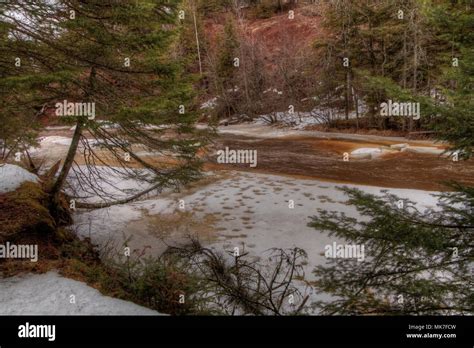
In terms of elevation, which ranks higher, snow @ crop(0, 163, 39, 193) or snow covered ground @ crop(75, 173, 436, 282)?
snow @ crop(0, 163, 39, 193)

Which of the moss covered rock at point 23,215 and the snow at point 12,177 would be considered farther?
the snow at point 12,177

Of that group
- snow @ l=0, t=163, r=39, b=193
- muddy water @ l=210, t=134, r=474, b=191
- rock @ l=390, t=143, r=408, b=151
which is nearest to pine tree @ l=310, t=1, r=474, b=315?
muddy water @ l=210, t=134, r=474, b=191

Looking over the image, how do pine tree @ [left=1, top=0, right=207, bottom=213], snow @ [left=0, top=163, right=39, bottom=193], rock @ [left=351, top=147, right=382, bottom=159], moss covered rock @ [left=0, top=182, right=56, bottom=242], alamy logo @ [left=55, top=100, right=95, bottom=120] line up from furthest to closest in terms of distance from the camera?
rock @ [left=351, top=147, right=382, bottom=159], snow @ [left=0, top=163, right=39, bottom=193], alamy logo @ [left=55, top=100, right=95, bottom=120], moss covered rock @ [left=0, top=182, right=56, bottom=242], pine tree @ [left=1, top=0, right=207, bottom=213]

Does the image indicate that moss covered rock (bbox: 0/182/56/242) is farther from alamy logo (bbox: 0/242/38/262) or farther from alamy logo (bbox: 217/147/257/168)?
alamy logo (bbox: 217/147/257/168)

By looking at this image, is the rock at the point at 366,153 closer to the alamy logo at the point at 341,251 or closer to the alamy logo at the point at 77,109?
the alamy logo at the point at 341,251

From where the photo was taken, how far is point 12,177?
9344 millimetres

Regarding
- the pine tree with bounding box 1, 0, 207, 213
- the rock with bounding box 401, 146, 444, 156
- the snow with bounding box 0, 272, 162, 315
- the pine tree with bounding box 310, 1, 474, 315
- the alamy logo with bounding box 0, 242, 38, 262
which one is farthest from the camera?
the rock with bounding box 401, 146, 444, 156

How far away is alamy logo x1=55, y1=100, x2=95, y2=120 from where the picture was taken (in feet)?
24.4

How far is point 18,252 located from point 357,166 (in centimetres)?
1369

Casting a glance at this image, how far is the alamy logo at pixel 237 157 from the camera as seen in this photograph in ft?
56.5

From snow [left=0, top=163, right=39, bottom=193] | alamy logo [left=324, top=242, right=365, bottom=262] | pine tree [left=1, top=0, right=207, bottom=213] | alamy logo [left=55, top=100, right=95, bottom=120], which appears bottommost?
alamy logo [left=324, top=242, right=365, bottom=262]
